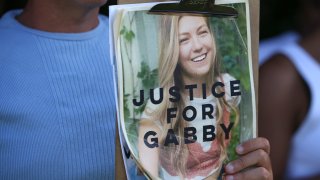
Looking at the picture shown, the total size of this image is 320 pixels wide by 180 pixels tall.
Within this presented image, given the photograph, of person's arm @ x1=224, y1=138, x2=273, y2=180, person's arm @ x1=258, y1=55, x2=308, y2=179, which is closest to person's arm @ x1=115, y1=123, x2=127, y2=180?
person's arm @ x1=224, y1=138, x2=273, y2=180

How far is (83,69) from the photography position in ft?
5.44

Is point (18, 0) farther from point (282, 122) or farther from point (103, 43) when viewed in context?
point (282, 122)

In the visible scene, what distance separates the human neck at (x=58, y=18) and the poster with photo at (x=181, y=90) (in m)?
0.41

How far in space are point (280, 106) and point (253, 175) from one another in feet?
3.32

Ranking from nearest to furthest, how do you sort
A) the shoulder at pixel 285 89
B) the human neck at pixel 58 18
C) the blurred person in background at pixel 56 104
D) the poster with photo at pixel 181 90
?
the poster with photo at pixel 181 90, the blurred person in background at pixel 56 104, the human neck at pixel 58 18, the shoulder at pixel 285 89

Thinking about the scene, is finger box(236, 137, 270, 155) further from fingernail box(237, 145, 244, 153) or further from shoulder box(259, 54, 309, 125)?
shoulder box(259, 54, 309, 125)

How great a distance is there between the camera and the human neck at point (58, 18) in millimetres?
1714

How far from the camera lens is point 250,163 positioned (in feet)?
4.55

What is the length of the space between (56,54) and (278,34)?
5.64ft

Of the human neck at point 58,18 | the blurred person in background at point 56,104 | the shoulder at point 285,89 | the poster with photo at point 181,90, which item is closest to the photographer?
the poster with photo at point 181,90

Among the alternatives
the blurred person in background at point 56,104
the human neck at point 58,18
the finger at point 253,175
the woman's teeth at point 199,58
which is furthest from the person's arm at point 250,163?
the human neck at point 58,18

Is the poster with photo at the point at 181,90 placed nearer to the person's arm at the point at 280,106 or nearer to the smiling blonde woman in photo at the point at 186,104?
the smiling blonde woman in photo at the point at 186,104

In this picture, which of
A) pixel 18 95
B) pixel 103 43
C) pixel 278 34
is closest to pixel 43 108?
pixel 18 95

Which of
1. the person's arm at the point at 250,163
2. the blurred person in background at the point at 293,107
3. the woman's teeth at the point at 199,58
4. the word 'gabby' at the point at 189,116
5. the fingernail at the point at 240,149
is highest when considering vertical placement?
the woman's teeth at the point at 199,58
